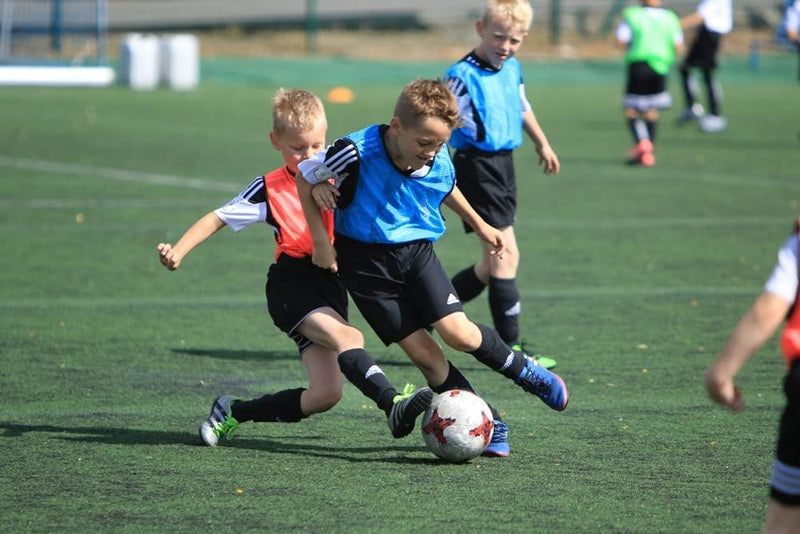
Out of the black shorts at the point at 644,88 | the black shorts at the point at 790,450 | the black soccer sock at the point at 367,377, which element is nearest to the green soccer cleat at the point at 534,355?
the black soccer sock at the point at 367,377

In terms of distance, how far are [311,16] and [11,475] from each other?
2850 cm

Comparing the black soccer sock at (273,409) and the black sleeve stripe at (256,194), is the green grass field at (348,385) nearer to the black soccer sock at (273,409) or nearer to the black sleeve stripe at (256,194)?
the black soccer sock at (273,409)

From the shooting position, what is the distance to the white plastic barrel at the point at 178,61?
87.1 feet

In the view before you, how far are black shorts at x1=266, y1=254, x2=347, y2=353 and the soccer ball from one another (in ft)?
2.02

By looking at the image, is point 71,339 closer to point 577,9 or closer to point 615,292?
point 615,292

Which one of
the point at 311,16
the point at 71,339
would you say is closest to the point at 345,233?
the point at 71,339

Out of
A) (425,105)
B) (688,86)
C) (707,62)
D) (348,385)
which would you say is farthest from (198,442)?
(688,86)

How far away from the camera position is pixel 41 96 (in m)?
25.2

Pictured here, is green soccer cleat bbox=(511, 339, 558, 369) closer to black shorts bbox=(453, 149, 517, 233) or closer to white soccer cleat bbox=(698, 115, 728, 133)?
black shorts bbox=(453, 149, 517, 233)

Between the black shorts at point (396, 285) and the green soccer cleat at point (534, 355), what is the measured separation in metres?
1.75

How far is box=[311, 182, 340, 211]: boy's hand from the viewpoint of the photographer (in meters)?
5.16

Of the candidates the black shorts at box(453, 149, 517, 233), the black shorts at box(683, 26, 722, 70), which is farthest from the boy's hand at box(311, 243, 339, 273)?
the black shorts at box(683, 26, 722, 70)

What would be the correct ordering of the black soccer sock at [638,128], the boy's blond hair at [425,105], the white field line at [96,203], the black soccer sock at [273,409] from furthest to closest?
the black soccer sock at [638,128] → the white field line at [96,203] → the black soccer sock at [273,409] → the boy's blond hair at [425,105]

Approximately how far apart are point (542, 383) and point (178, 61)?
872 inches
